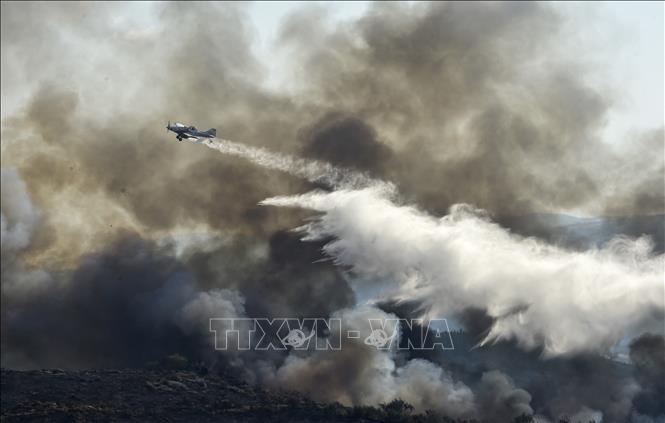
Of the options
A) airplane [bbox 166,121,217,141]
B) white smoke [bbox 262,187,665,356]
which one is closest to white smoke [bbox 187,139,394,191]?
white smoke [bbox 262,187,665,356]

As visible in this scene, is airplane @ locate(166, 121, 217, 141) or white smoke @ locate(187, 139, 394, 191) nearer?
airplane @ locate(166, 121, 217, 141)

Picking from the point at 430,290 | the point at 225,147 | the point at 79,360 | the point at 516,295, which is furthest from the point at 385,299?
the point at 79,360

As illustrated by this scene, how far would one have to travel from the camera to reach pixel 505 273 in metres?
135

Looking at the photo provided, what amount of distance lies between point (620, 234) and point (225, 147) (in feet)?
160

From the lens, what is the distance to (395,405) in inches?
4825

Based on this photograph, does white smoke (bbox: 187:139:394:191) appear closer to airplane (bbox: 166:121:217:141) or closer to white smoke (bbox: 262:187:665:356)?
white smoke (bbox: 262:187:665:356)

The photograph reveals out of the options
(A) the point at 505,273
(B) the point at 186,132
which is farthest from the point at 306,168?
(A) the point at 505,273

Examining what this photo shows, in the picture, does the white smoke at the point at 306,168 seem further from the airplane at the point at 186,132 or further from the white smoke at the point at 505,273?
the airplane at the point at 186,132

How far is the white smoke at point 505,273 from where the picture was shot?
131 m

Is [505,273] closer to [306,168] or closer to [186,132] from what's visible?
[306,168]

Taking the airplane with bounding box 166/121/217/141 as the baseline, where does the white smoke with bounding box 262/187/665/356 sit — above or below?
below

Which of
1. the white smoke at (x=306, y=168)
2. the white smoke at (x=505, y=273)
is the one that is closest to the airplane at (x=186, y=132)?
the white smoke at (x=306, y=168)

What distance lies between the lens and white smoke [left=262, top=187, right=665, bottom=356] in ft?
431

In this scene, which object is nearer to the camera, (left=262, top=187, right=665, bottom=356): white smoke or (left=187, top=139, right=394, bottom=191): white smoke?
Result: (left=262, top=187, right=665, bottom=356): white smoke
